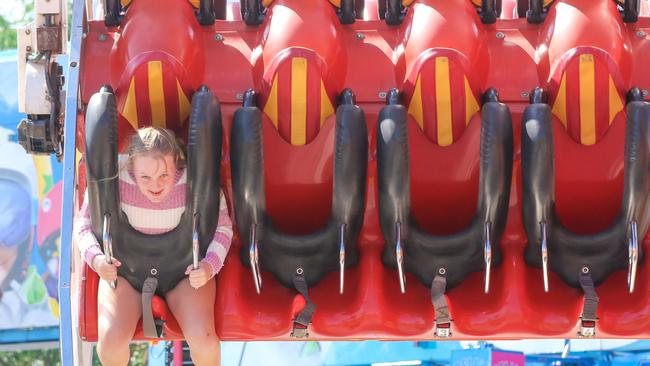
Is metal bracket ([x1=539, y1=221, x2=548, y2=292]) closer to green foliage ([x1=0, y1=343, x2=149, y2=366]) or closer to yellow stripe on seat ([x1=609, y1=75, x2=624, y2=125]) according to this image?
yellow stripe on seat ([x1=609, y1=75, x2=624, y2=125])

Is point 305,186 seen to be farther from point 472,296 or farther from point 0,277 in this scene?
point 0,277

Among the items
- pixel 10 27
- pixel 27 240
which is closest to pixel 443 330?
pixel 27 240

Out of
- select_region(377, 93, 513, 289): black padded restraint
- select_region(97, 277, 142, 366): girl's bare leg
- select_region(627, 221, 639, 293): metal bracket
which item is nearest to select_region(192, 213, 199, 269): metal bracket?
select_region(97, 277, 142, 366): girl's bare leg

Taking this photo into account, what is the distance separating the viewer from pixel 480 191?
3408 mm

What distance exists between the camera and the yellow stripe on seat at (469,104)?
11.6ft

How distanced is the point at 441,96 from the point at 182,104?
81cm

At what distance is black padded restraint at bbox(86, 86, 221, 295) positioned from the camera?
3295mm

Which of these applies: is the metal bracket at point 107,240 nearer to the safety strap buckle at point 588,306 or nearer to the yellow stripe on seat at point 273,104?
the yellow stripe on seat at point 273,104

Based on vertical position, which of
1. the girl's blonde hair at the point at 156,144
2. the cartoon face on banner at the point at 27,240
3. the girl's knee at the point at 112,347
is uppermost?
the girl's blonde hair at the point at 156,144

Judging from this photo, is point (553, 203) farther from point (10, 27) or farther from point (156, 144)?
point (10, 27)

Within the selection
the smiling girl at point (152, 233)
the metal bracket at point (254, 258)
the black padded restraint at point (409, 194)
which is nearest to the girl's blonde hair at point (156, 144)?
the smiling girl at point (152, 233)

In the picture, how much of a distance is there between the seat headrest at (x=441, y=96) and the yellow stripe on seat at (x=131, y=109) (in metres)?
0.85

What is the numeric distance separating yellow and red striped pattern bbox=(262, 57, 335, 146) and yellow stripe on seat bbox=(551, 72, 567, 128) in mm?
702

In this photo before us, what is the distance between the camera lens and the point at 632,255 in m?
3.35
